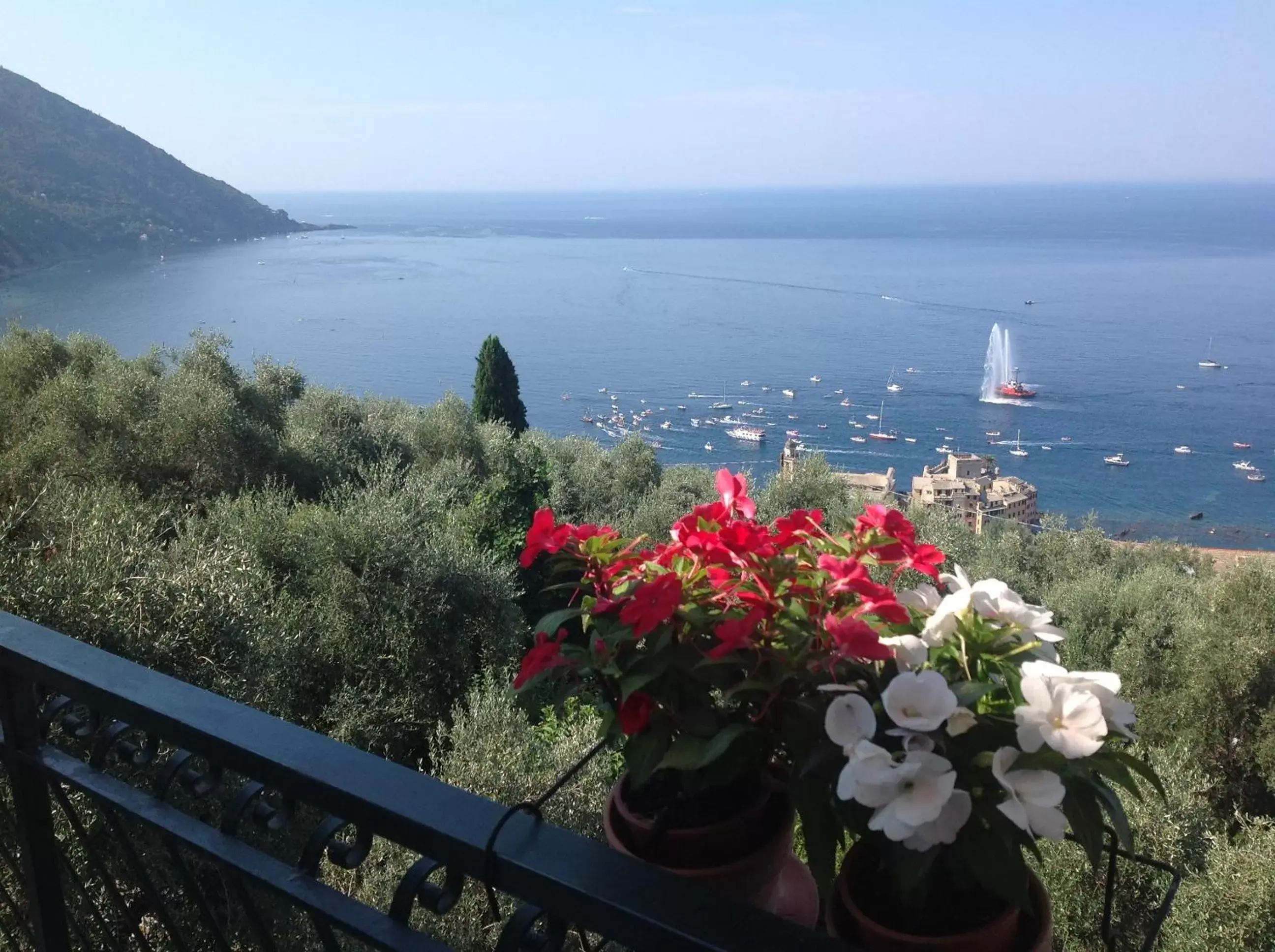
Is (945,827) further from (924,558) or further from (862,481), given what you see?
(862,481)

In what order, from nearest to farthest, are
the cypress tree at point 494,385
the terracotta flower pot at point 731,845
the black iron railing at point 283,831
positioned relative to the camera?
the black iron railing at point 283,831
the terracotta flower pot at point 731,845
the cypress tree at point 494,385

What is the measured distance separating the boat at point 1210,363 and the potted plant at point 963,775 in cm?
6942

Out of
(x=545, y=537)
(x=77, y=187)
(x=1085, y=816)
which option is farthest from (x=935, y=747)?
(x=77, y=187)

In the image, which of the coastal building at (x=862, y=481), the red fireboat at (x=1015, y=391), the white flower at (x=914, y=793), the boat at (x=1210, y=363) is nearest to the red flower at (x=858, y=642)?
the white flower at (x=914, y=793)

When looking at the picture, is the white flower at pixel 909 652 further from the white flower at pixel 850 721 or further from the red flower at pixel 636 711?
the red flower at pixel 636 711

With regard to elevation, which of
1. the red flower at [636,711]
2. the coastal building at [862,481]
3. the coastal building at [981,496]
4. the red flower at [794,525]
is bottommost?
the coastal building at [981,496]

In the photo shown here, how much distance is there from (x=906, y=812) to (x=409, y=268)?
3602 inches

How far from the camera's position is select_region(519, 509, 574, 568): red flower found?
110 cm

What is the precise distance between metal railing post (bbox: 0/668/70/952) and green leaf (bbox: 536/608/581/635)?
775 millimetres

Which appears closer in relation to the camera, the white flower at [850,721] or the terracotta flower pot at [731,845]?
the white flower at [850,721]

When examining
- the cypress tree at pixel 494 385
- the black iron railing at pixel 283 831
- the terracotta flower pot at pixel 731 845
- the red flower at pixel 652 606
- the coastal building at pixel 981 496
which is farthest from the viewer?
the coastal building at pixel 981 496

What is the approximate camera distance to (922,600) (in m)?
1.06

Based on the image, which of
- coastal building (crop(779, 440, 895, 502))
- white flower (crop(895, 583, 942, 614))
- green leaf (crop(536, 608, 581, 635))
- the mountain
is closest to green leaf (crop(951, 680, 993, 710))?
white flower (crop(895, 583, 942, 614))

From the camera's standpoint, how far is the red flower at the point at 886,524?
41.6 inches
